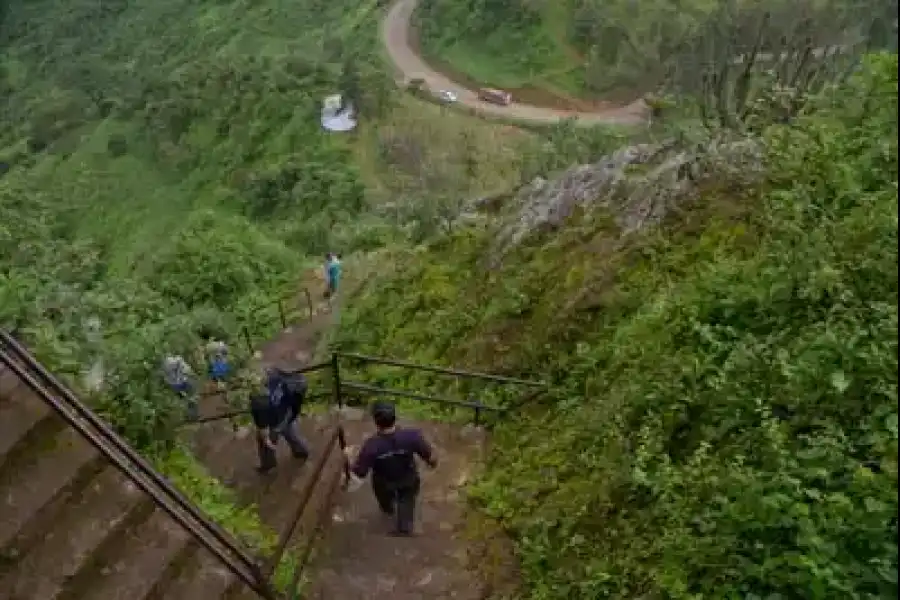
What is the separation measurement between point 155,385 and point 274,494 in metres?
1.64

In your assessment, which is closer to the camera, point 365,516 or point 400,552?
point 400,552

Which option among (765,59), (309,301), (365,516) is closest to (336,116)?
(765,59)

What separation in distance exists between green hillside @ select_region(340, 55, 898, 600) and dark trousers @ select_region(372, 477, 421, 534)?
65 centimetres

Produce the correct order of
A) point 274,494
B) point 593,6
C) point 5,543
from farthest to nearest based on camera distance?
point 593,6, point 274,494, point 5,543

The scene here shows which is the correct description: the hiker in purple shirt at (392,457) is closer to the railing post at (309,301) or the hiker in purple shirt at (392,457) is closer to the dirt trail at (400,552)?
the dirt trail at (400,552)

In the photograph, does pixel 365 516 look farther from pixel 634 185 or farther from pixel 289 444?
pixel 634 185

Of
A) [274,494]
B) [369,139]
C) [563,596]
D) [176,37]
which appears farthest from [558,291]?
[176,37]

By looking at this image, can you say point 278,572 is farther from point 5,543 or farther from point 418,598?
point 5,543

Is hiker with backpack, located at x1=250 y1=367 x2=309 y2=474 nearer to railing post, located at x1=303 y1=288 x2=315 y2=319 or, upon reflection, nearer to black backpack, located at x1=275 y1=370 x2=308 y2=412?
black backpack, located at x1=275 y1=370 x2=308 y2=412

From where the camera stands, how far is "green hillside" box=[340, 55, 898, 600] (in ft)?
13.9

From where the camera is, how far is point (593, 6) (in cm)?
4881

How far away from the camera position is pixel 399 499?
6746mm

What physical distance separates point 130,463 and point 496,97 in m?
Result: 42.5

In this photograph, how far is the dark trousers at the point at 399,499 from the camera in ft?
21.7
